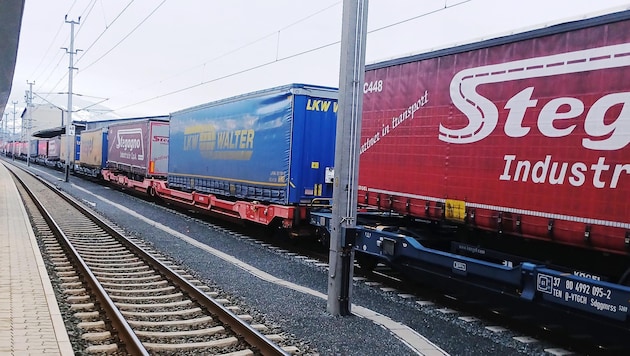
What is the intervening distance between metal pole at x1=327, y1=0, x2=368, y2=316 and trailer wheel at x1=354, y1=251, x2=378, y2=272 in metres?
2.89

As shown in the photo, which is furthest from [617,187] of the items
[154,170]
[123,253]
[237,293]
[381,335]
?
[154,170]

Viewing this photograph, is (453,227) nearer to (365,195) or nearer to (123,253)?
(365,195)

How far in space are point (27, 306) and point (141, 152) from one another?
18.2m

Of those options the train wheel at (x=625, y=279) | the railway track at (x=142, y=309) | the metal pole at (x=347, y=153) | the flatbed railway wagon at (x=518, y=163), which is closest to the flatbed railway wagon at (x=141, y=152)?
the railway track at (x=142, y=309)

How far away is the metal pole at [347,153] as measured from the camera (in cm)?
686

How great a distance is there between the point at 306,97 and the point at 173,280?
5022mm

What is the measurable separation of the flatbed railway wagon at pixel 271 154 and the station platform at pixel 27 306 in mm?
4937

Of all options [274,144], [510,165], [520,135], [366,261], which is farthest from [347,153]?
[274,144]

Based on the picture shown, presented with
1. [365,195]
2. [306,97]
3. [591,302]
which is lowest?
[591,302]

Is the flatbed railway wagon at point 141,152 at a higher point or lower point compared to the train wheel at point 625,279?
higher

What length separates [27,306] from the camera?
6367mm

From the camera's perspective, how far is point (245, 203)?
13359 millimetres

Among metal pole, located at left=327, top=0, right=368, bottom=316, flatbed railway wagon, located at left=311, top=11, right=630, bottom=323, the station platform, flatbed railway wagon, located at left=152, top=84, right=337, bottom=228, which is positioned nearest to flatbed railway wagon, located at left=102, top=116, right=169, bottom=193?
flatbed railway wagon, located at left=152, top=84, right=337, bottom=228

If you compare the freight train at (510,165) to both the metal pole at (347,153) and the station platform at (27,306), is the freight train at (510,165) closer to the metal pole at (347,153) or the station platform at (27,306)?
the metal pole at (347,153)
